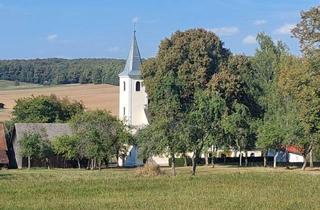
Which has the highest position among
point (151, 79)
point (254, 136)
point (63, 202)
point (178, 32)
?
point (178, 32)

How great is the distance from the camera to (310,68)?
50156 mm

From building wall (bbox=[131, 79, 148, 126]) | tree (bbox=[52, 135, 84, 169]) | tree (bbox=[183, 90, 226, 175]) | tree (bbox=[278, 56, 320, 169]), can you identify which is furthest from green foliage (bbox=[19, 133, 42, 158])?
tree (bbox=[278, 56, 320, 169])

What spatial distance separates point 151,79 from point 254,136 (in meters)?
12.0

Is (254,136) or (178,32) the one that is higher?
(178,32)

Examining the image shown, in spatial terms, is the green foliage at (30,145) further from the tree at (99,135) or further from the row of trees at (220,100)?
the row of trees at (220,100)

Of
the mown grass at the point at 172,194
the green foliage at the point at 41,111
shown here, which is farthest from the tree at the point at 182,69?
the mown grass at the point at 172,194

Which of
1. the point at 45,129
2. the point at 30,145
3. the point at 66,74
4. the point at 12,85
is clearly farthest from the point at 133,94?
the point at 66,74

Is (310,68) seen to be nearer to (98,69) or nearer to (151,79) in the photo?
(151,79)

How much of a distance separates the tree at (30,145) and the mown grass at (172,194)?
1578 inches

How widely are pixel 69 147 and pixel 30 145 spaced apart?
403 centimetres

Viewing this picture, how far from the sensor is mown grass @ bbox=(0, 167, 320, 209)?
22.7 meters

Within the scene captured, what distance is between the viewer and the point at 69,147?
7031 cm

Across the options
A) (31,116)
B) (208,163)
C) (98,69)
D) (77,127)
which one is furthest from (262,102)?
(98,69)

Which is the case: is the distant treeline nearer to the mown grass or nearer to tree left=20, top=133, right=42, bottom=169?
tree left=20, top=133, right=42, bottom=169
